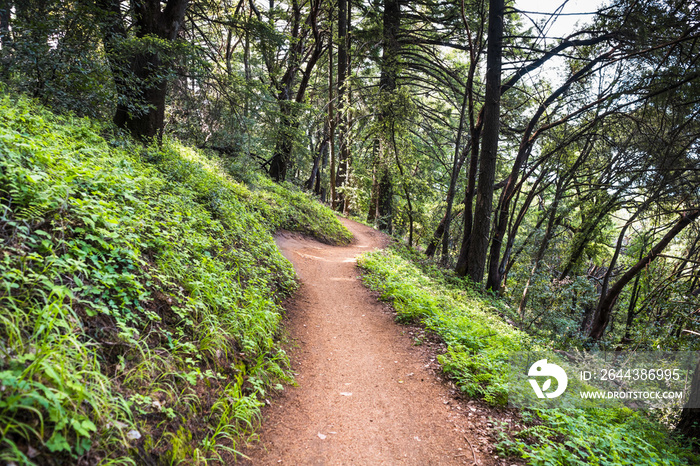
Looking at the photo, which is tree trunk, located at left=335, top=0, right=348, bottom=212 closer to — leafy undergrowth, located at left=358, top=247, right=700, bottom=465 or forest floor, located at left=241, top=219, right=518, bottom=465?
leafy undergrowth, located at left=358, top=247, right=700, bottom=465

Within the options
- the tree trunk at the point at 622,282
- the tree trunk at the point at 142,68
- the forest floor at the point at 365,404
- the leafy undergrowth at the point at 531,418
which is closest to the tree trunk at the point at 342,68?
the tree trunk at the point at 142,68

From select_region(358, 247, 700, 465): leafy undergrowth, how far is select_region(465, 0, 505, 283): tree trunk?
3.73m

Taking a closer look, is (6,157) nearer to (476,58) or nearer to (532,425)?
(532,425)

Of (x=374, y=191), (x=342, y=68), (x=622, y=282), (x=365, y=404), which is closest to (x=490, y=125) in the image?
(x=622, y=282)

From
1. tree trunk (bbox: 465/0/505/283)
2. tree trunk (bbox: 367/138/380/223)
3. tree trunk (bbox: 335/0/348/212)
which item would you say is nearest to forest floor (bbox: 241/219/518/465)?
tree trunk (bbox: 465/0/505/283)

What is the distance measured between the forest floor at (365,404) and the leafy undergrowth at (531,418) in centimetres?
23

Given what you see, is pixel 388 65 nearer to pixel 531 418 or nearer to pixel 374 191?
pixel 374 191

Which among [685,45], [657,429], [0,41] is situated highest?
[685,45]

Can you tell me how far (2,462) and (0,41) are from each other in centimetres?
640

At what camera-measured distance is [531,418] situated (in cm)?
391

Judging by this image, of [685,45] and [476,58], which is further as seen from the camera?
[476,58]

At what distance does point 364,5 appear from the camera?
15.1 meters

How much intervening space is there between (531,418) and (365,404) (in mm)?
2000

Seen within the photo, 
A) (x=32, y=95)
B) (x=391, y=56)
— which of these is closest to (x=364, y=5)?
(x=391, y=56)
